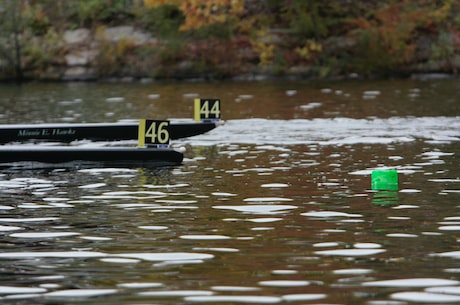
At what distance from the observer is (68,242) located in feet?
33.6

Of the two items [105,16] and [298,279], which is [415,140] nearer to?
[298,279]

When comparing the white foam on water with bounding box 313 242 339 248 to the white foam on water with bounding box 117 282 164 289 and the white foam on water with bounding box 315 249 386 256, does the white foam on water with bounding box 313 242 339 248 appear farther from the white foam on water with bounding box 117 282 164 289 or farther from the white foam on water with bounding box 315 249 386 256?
the white foam on water with bounding box 117 282 164 289

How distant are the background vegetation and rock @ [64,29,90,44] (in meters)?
0.22

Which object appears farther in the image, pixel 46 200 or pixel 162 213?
pixel 46 200

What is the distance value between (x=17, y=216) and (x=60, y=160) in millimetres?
4332

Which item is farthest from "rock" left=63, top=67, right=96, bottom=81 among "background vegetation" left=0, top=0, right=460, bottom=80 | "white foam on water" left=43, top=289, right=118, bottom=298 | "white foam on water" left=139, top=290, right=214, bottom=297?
"white foam on water" left=139, top=290, right=214, bottom=297

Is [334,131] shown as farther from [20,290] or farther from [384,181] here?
[20,290]

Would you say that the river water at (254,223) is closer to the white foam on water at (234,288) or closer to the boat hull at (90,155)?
the white foam on water at (234,288)

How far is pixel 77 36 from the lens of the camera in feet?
140

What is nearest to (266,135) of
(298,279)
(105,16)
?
(298,279)

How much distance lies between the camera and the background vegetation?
39812 mm

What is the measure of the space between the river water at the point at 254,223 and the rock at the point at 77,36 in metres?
21.7

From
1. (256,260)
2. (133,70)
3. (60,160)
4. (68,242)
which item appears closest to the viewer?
(256,260)

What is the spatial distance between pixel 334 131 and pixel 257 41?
20.7m
